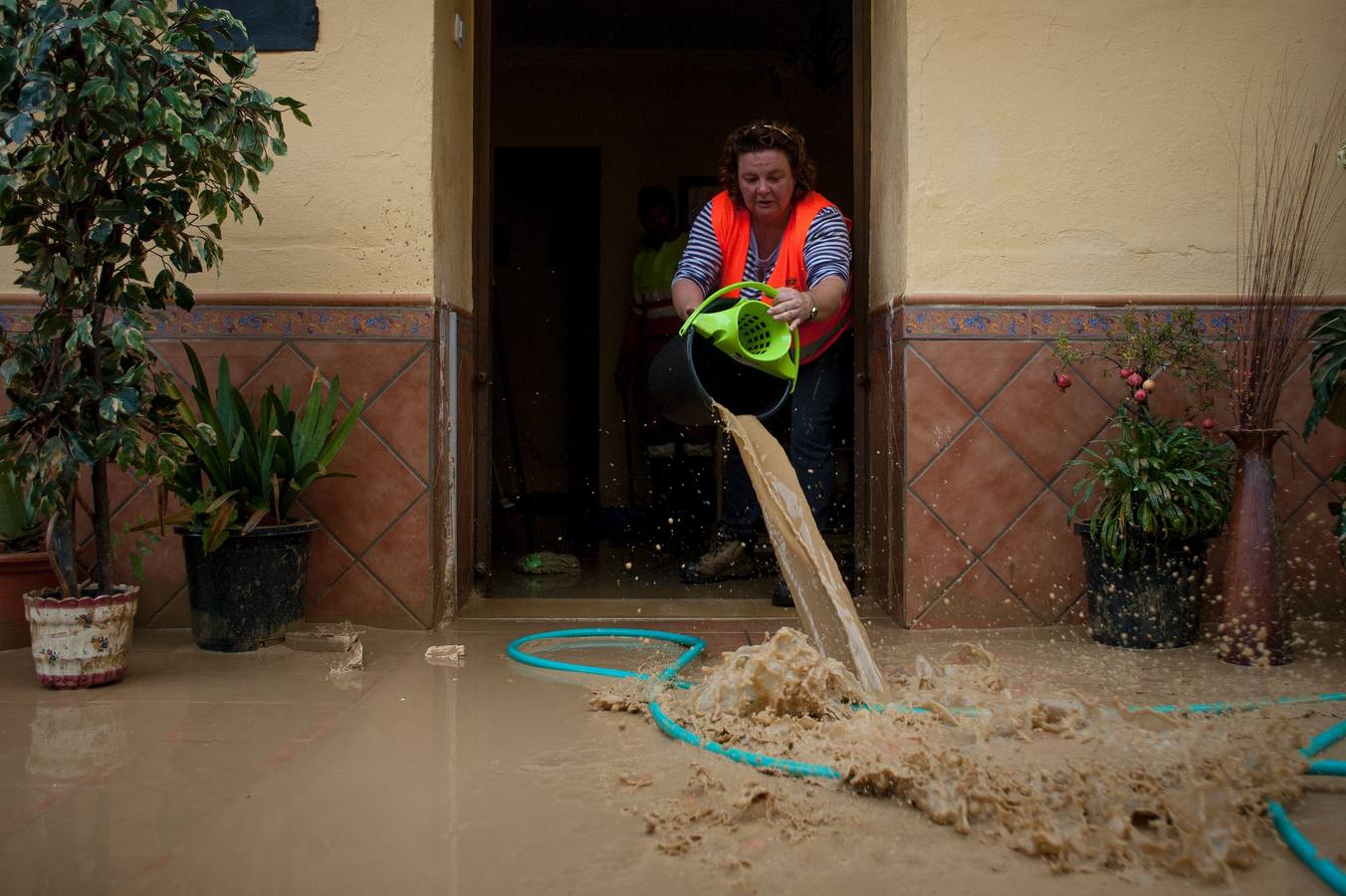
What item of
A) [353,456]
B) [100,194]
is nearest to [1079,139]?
[353,456]

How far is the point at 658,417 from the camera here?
A: 19.7 feet

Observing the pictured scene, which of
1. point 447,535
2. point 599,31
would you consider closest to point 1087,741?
point 447,535

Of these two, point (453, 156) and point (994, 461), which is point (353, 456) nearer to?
point (453, 156)

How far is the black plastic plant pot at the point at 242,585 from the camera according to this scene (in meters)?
2.75

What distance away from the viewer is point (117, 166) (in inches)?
97.6

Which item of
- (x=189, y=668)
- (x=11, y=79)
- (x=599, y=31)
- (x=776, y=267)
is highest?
(x=599, y=31)

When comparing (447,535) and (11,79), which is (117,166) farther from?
(447,535)

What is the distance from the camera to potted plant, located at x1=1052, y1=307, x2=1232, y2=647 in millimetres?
2684

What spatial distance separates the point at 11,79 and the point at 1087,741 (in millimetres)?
2484

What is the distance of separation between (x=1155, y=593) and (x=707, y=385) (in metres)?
1.28

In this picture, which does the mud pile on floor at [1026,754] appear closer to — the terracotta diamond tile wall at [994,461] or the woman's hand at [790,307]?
the terracotta diamond tile wall at [994,461]

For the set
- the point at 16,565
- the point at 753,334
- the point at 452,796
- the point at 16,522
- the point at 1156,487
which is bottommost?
the point at 452,796

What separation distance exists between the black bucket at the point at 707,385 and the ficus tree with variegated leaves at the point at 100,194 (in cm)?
116

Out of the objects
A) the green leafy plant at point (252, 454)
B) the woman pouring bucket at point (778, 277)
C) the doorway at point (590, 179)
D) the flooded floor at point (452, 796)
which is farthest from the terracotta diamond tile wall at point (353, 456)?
the doorway at point (590, 179)
